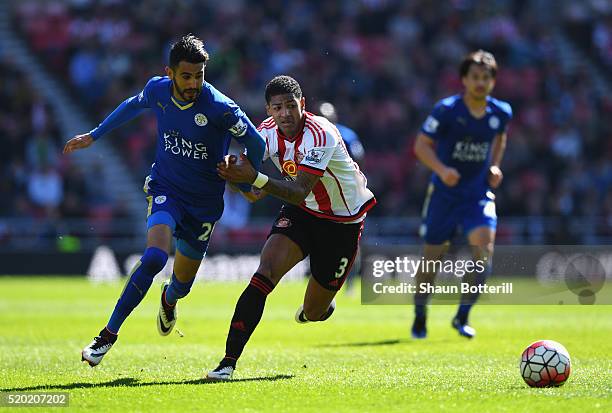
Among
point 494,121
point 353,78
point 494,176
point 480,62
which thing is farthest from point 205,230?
point 353,78

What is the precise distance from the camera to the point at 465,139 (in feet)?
42.5

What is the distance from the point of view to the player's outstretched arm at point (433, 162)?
12.1 m

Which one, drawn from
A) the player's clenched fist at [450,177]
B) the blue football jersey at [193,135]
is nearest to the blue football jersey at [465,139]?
the player's clenched fist at [450,177]

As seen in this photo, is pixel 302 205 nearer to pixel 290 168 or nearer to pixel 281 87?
pixel 290 168

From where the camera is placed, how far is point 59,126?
26906 mm

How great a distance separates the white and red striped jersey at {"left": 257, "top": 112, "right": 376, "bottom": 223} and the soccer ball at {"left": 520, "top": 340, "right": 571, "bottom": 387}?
2.13 meters

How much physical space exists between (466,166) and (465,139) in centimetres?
32

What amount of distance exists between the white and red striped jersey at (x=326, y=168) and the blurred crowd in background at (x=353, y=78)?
1551cm

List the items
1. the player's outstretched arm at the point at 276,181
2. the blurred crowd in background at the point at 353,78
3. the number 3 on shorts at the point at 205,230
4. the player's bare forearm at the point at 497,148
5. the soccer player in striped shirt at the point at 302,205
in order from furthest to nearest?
the blurred crowd in background at the point at 353,78 → the player's bare forearm at the point at 497,148 → the number 3 on shorts at the point at 205,230 → the soccer player in striped shirt at the point at 302,205 → the player's outstretched arm at the point at 276,181

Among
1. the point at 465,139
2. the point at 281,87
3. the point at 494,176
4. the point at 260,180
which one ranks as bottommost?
the point at 260,180

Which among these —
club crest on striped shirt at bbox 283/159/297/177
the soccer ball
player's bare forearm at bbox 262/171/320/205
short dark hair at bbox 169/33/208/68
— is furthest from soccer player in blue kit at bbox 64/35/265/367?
the soccer ball

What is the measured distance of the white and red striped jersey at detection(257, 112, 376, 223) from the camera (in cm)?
898

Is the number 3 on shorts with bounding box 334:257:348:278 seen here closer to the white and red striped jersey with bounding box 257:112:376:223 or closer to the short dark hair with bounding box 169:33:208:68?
the white and red striped jersey with bounding box 257:112:376:223

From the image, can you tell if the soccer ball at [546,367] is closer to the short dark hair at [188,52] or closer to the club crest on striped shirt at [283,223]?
the club crest on striped shirt at [283,223]
